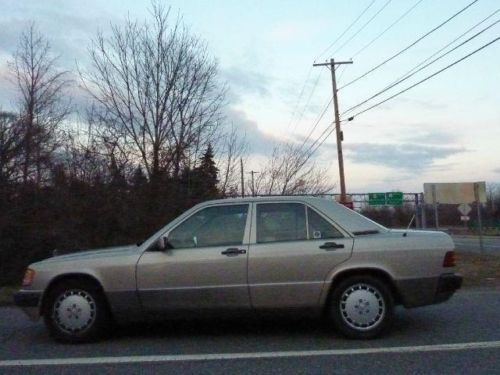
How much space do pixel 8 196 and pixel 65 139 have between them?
366 cm

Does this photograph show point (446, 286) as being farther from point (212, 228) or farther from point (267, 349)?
point (212, 228)

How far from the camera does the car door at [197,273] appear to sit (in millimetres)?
7141

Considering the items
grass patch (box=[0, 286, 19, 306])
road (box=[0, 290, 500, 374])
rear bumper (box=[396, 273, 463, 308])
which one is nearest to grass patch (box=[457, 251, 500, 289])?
road (box=[0, 290, 500, 374])

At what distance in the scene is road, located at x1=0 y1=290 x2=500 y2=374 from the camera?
6133mm

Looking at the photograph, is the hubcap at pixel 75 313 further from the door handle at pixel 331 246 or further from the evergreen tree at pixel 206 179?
the evergreen tree at pixel 206 179

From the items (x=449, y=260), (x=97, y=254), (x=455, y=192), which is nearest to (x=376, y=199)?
(x=455, y=192)

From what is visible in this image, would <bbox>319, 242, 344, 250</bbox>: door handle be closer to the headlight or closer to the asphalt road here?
the headlight

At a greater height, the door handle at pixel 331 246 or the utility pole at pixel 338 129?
the utility pole at pixel 338 129

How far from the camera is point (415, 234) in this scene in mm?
7363

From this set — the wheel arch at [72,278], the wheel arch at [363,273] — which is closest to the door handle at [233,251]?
the wheel arch at [363,273]

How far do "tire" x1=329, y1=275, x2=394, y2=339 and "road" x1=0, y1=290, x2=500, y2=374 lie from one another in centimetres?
14

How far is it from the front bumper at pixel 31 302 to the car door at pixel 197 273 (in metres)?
1.19

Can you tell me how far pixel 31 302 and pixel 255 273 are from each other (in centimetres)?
259

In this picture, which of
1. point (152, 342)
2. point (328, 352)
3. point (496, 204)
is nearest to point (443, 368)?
point (328, 352)
